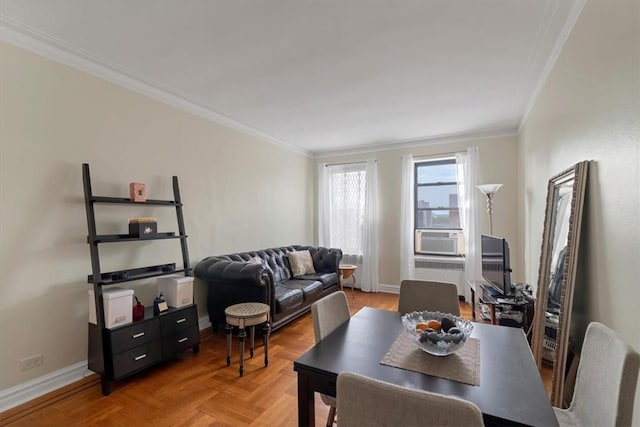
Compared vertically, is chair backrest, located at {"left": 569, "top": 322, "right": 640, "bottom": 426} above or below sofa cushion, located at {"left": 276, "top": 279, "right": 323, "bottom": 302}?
above

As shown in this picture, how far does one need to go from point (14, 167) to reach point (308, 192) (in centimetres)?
428

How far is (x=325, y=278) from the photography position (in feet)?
14.1

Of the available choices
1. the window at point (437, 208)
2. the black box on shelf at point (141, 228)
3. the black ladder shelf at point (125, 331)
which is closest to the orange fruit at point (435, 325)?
the black ladder shelf at point (125, 331)

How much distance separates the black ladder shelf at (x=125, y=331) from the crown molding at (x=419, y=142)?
3623 millimetres

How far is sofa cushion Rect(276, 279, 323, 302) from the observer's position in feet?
12.4

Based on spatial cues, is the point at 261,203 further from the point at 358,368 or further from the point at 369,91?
the point at 358,368

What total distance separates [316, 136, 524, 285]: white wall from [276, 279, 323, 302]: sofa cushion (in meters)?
1.79

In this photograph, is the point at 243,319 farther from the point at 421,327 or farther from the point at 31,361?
the point at 421,327

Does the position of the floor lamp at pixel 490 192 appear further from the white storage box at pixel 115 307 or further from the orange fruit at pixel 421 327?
the white storage box at pixel 115 307

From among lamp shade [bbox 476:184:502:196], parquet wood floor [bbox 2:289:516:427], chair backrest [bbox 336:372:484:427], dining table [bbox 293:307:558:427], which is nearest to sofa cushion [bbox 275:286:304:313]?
parquet wood floor [bbox 2:289:516:427]

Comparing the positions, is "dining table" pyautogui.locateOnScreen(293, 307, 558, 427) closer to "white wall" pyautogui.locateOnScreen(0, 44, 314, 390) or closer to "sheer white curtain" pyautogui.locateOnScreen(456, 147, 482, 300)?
"white wall" pyautogui.locateOnScreen(0, 44, 314, 390)

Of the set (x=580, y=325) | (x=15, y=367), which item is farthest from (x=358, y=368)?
(x=15, y=367)

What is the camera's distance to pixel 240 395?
2.29 metres

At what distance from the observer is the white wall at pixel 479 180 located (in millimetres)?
4492
